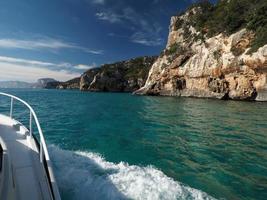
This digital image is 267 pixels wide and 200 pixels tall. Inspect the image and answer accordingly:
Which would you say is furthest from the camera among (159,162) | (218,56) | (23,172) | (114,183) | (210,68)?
(210,68)

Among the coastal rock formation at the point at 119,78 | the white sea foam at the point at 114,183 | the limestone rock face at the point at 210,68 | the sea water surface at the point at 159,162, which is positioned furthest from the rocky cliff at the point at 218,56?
the coastal rock formation at the point at 119,78

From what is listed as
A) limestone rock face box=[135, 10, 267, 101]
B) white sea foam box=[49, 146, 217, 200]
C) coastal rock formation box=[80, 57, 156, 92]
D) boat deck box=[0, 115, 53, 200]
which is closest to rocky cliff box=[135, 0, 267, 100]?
limestone rock face box=[135, 10, 267, 101]

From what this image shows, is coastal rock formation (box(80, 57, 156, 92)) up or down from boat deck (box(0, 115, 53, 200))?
up

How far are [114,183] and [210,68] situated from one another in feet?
152

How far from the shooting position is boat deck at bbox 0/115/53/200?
3.53 meters

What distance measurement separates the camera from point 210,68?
47.3 metres

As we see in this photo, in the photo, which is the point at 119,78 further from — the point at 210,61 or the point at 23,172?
the point at 23,172

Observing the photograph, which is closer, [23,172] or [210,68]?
[23,172]

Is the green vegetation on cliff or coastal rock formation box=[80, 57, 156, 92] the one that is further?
coastal rock formation box=[80, 57, 156, 92]

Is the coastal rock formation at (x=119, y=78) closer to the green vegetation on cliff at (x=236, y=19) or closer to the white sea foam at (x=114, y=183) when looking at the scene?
the green vegetation on cliff at (x=236, y=19)

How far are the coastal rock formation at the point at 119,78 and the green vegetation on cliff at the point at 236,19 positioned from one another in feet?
173

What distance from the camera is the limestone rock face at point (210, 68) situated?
39.0 meters

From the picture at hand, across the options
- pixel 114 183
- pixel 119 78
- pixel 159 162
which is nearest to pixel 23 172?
pixel 114 183

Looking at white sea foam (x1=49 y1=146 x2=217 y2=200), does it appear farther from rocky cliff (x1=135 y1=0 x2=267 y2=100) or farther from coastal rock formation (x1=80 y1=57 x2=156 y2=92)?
coastal rock formation (x1=80 y1=57 x2=156 y2=92)
